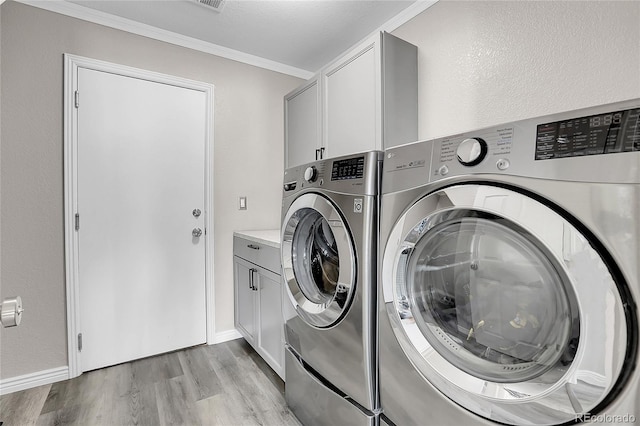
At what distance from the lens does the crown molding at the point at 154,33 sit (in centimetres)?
192

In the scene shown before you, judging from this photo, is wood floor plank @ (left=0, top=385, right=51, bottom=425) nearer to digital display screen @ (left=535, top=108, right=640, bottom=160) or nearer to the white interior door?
the white interior door

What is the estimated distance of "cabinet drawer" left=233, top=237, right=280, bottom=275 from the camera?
180cm

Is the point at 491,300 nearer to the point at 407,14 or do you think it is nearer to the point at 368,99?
the point at 368,99

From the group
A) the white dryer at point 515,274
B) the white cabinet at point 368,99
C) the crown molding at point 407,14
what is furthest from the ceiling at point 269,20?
the white dryer at point 515,274

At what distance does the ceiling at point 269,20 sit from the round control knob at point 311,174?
129 centimetres

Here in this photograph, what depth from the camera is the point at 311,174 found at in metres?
1.37

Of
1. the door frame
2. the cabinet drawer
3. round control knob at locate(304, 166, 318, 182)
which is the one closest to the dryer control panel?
round control knob at locate(304, 166, 318, 182)

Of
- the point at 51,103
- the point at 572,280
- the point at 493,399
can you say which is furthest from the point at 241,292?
the point at 572,280

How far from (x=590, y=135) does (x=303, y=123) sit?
6.74ft

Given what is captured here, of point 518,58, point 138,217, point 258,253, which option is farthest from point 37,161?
point 518,58

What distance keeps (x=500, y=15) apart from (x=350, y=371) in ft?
→ 6.17

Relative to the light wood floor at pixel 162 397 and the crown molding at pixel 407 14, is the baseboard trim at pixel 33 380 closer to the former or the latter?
the light wood floor at pixel 162 397

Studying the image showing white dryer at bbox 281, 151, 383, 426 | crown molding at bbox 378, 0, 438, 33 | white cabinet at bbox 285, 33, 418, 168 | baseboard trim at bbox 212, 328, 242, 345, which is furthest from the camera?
baseboard trim at bbox 212, 328, 242, 345

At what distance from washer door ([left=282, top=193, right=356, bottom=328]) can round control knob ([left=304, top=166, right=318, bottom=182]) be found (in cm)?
7
